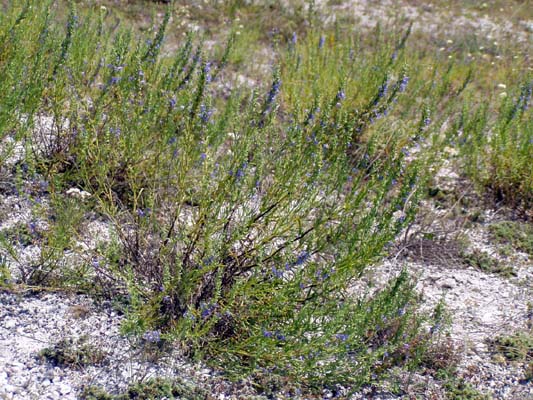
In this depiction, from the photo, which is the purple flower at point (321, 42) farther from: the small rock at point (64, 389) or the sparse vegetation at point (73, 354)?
the small rock at point (64, 389)

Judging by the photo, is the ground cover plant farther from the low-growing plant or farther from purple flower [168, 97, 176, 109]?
the low-growing plant

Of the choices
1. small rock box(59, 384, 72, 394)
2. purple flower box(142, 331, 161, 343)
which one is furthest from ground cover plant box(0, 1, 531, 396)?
small rock box(59, 384, 72, 394)

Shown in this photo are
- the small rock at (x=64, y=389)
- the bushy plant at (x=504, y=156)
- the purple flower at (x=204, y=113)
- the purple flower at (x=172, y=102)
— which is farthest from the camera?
the bushy plant at (x=504, y=156)

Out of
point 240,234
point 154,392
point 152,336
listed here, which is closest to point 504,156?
point 240,234

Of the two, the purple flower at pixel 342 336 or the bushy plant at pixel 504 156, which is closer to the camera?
the purple flower at pixel 342 336

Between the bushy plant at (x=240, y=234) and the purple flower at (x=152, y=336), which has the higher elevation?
the bushy plant at (x=240, y=234)

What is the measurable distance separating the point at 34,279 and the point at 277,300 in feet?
3.83

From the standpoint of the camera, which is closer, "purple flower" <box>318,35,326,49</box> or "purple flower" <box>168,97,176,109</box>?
"purple flower" <box>168,97,176,109</box>

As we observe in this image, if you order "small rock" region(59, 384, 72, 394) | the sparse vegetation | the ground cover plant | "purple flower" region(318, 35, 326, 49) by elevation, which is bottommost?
"small rock" region(59, 384, 72, 394)

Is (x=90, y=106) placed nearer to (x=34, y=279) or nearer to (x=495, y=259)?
(x=34, y=279)

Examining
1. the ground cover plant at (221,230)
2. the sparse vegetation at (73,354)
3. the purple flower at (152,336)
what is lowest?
the sparse vegetation at (73,354)

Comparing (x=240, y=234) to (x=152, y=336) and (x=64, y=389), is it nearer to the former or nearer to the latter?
(x=152, y=336)

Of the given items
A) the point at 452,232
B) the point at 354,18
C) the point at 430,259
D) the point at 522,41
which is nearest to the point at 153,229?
the point at 430,259

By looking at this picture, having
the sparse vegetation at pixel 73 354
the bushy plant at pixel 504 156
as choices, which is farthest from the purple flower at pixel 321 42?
the sparse vegetation at pixel 73 354
